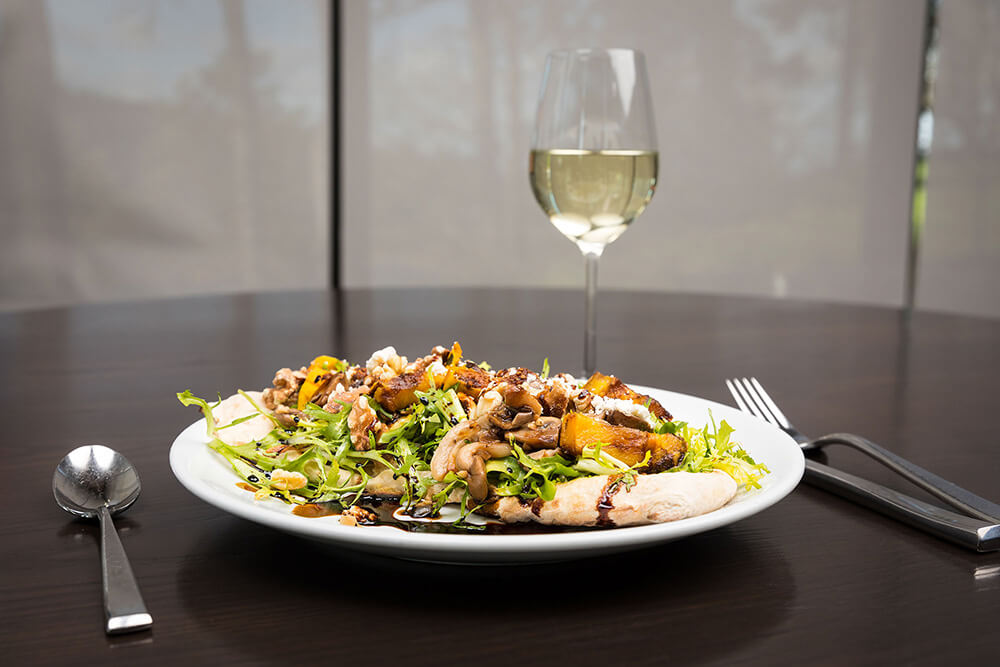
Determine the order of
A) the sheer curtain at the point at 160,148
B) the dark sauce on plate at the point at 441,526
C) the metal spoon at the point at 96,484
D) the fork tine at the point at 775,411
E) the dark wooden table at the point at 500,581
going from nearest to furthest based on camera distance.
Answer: the dark wooden table at the point at 500,581 → the dark sauce on plate at the point at 441,526 → the metal spoon at the point at 96,484 → the fork tine at the point at 775,411 → the sheer curtain at the point at 160,148

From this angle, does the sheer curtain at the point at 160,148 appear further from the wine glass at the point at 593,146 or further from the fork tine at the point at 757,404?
the fork tine at the point at 757,404

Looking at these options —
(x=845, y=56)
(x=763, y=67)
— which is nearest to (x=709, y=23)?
(x=763, y=67)

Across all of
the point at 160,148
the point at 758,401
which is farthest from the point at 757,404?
the point at 160,148

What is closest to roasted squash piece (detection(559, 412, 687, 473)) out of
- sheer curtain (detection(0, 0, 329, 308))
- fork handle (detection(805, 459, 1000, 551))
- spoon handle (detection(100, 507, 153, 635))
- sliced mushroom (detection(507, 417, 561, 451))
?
sliced mushroom (detection(507, 417, 561, 451))

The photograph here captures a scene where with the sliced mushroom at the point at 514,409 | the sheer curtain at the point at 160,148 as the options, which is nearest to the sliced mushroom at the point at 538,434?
the sliced mushroom at the point at 514,409

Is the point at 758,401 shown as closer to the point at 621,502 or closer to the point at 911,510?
the point at 911,510

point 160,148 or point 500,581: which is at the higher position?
point 160,148

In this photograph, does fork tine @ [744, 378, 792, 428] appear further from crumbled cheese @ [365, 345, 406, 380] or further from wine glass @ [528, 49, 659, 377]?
crumbled cheese @ [365, 345, 406, 380]

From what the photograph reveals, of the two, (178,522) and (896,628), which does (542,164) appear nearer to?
(178,522)
